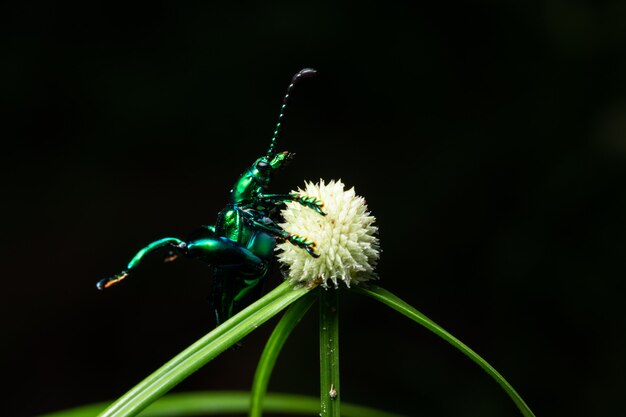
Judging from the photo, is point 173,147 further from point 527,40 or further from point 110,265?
point 527,40

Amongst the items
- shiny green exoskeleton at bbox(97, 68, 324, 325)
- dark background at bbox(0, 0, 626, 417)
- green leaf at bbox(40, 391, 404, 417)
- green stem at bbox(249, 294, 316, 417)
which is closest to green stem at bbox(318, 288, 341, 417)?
green stem at bbox(249, 294, 316, 417)

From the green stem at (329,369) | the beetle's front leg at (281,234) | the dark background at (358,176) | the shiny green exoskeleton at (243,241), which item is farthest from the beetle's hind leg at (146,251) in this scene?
the dark background at (358,176)

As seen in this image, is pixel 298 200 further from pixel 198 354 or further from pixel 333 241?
pixel 198 354

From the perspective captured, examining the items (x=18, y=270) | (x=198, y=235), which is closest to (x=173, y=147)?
(x=18, y=270)

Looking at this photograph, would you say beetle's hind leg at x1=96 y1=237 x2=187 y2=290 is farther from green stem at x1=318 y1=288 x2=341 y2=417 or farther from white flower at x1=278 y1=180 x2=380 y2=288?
green stem at x1=318 y1=288 x2=341 y2=417

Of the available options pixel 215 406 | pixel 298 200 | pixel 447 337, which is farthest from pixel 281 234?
pixel 215 406

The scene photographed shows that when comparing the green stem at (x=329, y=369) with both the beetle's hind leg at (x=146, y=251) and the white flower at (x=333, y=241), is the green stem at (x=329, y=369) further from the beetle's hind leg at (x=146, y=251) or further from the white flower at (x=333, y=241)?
the beetle's hind leg at (x=146, y=251)
